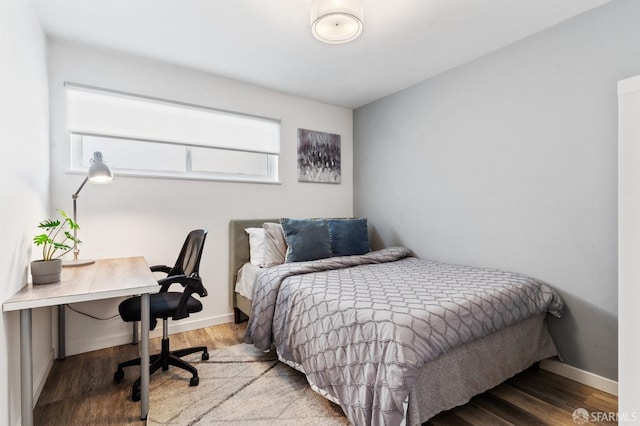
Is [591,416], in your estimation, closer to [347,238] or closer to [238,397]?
[238,397]

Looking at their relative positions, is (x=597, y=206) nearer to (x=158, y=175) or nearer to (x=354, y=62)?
(x=354, y=62)

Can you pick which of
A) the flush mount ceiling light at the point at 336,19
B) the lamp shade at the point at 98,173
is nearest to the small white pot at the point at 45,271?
the lamp shade at the point at 98,173

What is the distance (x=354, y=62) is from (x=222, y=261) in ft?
7.56

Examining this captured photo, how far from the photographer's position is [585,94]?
2.19m

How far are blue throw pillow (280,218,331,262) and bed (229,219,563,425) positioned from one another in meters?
0.32

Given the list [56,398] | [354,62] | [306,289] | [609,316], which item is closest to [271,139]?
[354,62]

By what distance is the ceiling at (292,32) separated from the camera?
2133mm

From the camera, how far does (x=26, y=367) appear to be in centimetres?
148

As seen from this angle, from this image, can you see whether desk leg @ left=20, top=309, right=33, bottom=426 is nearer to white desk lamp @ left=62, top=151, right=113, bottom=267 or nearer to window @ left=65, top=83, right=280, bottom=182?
white desk lamp @ left=62, top=151, right=113, bottom=267

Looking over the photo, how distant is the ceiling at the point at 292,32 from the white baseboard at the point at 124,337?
7.96ft

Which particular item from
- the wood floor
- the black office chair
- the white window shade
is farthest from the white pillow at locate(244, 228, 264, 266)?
the wood floor

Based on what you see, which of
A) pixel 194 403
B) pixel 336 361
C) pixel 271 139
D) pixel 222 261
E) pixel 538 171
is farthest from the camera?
pixel 271 139

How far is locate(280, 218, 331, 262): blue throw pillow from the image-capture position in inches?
117

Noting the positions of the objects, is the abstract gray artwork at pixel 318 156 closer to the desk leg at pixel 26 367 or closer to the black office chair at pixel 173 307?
the black office chair at pixel 173 307
